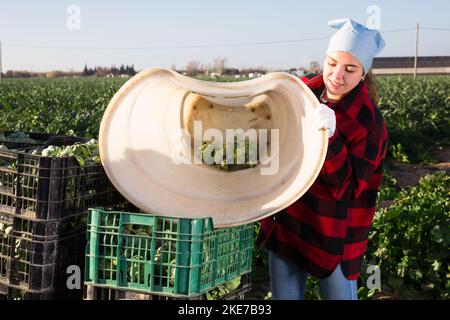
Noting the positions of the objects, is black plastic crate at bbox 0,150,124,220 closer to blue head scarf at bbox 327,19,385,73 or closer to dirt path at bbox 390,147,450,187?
blue head scarf at bbox 327,19,385,73

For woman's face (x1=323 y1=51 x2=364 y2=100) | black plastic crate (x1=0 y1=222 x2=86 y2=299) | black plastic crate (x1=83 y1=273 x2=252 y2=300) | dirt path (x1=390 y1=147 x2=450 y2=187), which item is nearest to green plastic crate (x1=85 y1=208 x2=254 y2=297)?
black plastic crate (x1=83 y1=273 x2=252 y2=300)

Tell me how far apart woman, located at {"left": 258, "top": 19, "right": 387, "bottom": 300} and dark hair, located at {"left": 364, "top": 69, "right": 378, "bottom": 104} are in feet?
0.10

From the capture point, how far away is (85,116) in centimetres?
1324

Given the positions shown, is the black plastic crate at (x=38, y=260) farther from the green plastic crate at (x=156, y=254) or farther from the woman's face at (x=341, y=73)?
the woman's face at (x=341, y=73)

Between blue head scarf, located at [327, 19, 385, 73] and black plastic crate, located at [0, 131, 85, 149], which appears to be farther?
→ black plastic crate, located at [0, 131, 85, 149]

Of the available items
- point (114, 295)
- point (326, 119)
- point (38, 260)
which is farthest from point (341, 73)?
point (38, 260)

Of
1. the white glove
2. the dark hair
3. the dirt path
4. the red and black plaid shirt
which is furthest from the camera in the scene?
the dirt path

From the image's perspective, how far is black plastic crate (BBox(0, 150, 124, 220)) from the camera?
2.81 metres

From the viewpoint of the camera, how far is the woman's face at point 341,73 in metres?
2.85

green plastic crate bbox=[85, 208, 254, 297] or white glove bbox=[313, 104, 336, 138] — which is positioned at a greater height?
white glove bbox=[313, 104, 336, 138]

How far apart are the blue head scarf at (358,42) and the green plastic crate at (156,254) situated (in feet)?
3.18

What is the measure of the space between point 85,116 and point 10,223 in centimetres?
1052

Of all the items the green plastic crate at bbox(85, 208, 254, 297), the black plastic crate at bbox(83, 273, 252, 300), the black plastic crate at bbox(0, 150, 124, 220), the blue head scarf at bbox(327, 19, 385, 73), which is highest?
the blue head scarf at bbox(327, 19, 385, 73)

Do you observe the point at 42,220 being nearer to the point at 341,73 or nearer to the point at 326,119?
the point at 326,119
